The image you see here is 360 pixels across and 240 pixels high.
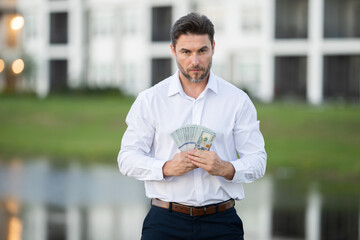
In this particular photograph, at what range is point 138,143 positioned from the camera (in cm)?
416

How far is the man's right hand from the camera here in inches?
152

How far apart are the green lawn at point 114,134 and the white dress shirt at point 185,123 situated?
1311 centimetres

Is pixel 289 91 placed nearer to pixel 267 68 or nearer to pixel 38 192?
pixel 267 68

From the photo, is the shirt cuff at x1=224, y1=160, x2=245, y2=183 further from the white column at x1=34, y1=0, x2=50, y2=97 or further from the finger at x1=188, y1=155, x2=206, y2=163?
the white column at x1=34, y1=0, x2=50, y2=97

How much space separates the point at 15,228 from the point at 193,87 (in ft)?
22.5

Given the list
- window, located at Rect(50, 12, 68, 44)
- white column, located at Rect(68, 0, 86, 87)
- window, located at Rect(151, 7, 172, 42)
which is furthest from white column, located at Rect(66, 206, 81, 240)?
window, located at Rect(50, 12, 68, 44)

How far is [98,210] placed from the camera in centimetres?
1191

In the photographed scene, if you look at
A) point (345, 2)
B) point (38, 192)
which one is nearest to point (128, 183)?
point (38, 192)

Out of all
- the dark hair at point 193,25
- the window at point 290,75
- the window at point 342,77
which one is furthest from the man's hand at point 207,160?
the window at point 290,75

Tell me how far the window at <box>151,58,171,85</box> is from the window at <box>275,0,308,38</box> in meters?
8.93

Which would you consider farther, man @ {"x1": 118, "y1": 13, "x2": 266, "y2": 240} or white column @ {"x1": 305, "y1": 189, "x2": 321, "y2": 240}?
white column @ {"x1": 305, "y1": 189, "x2": 321, "y2": 240}

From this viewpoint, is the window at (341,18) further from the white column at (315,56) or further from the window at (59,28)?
the window at (59,28)

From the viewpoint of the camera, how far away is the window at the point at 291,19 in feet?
144

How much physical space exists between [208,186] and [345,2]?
42026mm
